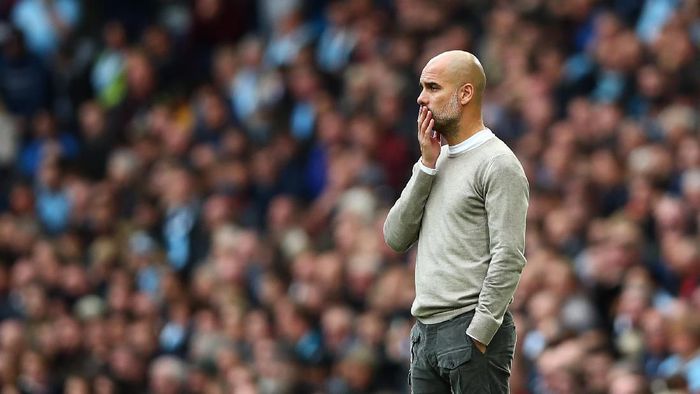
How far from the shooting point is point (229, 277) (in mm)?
12664

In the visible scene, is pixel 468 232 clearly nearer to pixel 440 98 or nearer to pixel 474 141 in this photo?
pixel 474 141

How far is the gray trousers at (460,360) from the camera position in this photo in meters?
5.57

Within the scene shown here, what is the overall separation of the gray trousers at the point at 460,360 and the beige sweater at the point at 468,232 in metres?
0.06

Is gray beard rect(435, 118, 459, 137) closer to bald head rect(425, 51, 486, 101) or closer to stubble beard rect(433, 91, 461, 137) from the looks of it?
stubble beard rect(433, 91, 461, 137)

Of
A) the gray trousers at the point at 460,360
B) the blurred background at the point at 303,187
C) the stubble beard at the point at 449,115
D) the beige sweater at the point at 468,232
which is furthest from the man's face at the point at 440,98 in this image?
the blurred background at the point at 303,187

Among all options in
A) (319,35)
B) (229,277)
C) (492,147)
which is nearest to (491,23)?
(319,35)

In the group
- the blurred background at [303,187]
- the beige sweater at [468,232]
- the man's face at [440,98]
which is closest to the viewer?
the beige sweater at [468,232]

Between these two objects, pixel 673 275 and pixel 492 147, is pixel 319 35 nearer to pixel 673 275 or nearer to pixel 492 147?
pixel 673 275

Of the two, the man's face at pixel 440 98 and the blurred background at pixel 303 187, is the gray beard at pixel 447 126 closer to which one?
the man's face at pixel 440 98

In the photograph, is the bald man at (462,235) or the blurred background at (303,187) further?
the blurred background at (303,187)

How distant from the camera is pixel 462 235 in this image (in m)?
5.62

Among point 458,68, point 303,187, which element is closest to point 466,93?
point 458,68

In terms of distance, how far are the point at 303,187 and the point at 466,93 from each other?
815 cm

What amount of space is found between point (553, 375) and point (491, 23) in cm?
503
